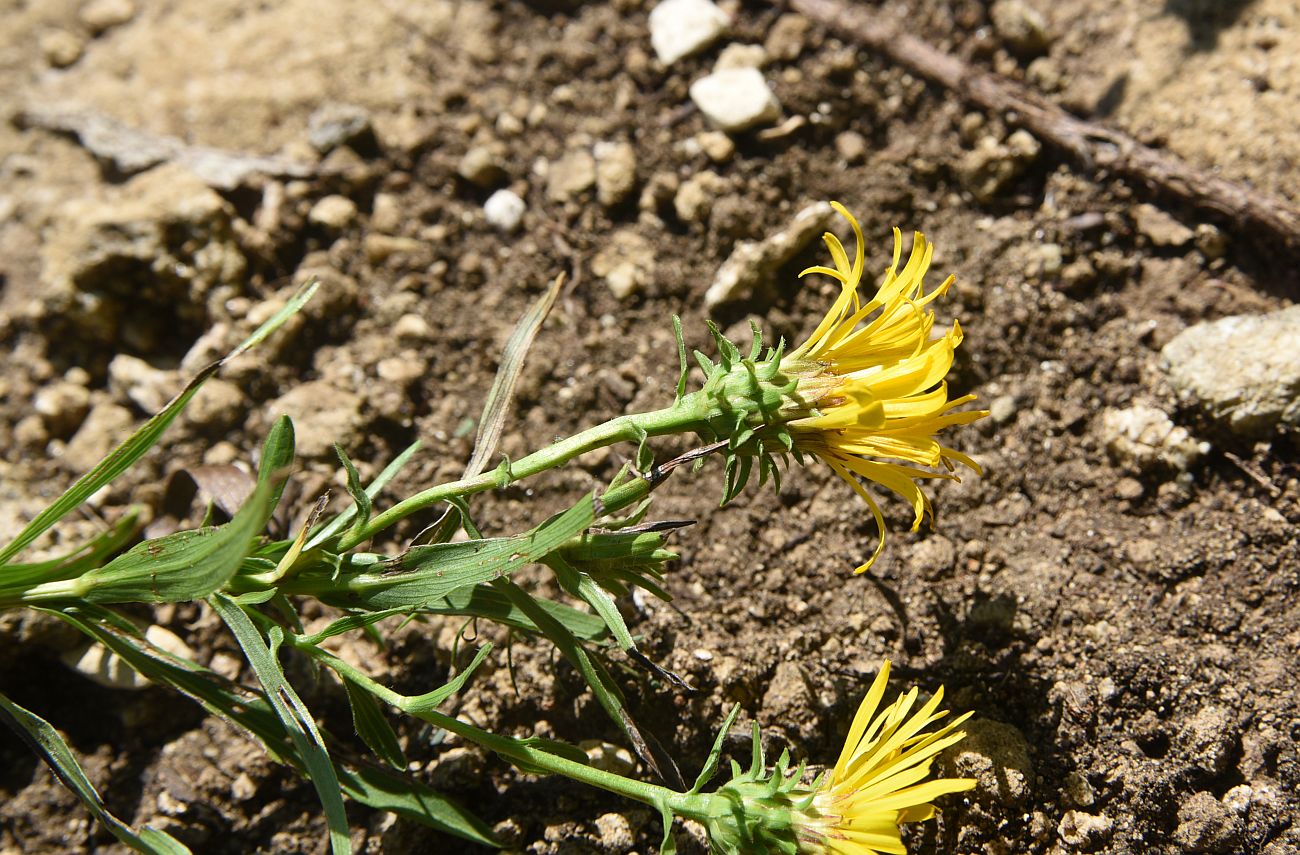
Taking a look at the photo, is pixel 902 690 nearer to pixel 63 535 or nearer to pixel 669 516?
pixel 669 516

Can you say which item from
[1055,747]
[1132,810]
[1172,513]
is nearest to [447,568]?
Answer: [1055,747]

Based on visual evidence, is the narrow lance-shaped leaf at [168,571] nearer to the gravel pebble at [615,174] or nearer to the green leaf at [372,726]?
the green leaf at [372,726]

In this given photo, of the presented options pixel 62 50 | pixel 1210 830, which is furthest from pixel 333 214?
pixel 1210 830

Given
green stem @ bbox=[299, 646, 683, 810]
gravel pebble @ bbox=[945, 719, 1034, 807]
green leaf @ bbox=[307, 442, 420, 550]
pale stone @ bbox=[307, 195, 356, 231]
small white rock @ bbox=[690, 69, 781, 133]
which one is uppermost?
small white rock @ bbox=[690, 69, 781, 133]

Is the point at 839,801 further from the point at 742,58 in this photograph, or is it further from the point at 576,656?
the point at 742,58

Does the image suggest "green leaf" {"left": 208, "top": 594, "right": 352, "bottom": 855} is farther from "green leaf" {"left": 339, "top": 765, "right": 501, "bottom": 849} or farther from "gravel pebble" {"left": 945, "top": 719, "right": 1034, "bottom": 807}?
"gravel pebble" {"left": 945, "top": 719, "right": 1034, "bottom": 807}

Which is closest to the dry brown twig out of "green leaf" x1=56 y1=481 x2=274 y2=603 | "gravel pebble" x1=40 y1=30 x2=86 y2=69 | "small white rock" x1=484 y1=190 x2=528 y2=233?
"small white rock" x1=484 y1=190 x2=528 y2=233
